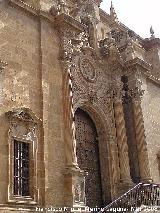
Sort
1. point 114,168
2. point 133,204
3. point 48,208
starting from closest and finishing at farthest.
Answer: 1. point 48,208
2. point 133,204
3. point 114,168

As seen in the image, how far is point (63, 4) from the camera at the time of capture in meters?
14.9

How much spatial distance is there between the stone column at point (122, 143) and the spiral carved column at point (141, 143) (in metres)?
1.03

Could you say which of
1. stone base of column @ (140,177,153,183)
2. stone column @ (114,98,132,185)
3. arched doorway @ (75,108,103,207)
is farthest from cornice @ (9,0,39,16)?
stone base of column @ (140,177,153,183)

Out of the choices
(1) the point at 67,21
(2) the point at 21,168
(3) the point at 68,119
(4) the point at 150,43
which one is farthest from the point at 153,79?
(2) the point at 21,168

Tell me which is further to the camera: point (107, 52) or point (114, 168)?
point (107, 52)

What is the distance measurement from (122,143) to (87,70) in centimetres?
344

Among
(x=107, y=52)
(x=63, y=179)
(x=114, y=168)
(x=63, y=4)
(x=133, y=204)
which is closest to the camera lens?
(x=63, y=179)

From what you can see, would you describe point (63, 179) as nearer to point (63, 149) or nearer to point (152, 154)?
point (63, 149)

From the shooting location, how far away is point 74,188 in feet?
41.3

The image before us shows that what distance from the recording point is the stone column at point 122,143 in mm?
15938

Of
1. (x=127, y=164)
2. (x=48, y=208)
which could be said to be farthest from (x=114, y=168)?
(x=48, y=208)

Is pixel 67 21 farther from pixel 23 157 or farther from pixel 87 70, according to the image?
pixel 23 157

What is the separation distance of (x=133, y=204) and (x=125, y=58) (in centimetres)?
759

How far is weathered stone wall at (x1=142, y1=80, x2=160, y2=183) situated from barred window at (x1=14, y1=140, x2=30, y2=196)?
7.52 meters
